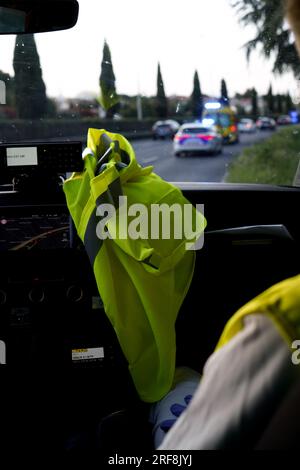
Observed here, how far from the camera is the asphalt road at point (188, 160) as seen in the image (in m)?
2.88

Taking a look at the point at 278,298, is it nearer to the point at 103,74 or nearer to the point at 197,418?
the point at 197,418

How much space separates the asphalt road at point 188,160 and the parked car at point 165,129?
0.03m

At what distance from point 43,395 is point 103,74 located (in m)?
1.31

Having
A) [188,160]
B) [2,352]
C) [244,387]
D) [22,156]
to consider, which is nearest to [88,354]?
[2,352]

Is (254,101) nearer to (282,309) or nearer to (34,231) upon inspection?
(34,231)

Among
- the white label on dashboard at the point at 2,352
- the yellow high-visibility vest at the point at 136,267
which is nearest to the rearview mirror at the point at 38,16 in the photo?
the yellow high-visibility vest at the point at 136,267

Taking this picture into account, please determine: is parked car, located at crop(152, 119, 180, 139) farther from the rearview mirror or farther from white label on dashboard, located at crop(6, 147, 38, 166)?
the rearview mirror

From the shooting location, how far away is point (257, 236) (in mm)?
2586

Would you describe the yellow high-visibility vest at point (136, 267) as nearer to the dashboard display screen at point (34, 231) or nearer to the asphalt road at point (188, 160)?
the dashboard display screen at point (34, 231)

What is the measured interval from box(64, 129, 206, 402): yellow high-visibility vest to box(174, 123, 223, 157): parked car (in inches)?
20.9

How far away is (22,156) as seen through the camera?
102 inches

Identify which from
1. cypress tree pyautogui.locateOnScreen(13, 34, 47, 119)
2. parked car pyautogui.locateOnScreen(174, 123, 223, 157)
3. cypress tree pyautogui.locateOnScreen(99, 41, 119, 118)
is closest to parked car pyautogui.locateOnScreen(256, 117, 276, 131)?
parked car pyautogui.locateOnScreen(174, 123, 223, 157)

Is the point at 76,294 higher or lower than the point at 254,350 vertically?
lower
